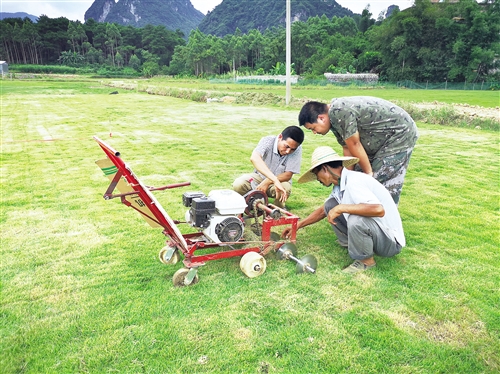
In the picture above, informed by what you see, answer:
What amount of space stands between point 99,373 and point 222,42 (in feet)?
366

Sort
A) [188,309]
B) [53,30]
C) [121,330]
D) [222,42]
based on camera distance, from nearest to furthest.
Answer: [121,330] < [188,309] < [222,42] < [53,30]

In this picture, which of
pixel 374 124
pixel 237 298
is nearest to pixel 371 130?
pixel 374 124

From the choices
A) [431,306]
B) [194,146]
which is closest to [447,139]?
[194,146]

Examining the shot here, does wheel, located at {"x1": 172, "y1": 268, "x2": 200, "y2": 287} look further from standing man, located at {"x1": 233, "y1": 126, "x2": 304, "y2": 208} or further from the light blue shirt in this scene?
the light blue shirt

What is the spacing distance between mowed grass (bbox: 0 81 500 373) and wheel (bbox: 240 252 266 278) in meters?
0.10

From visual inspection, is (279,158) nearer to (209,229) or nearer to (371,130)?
(371,130)

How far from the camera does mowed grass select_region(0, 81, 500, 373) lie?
265 centimetres

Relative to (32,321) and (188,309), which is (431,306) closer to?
(188,309)

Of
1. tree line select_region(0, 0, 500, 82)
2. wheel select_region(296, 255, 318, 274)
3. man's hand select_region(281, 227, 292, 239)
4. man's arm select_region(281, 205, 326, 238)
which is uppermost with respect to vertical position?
tree line select_region(0, 0, 500, 82)

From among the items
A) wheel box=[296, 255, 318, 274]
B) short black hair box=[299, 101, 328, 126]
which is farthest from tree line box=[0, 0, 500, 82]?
wheel box=[296, 255, 318, 274]

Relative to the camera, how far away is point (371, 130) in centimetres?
418

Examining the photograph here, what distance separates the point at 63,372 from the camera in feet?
8.18

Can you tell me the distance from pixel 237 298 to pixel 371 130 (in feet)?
7.63

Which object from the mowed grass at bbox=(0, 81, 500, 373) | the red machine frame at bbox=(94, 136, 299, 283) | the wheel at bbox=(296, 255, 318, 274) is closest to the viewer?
the mowed grass at bbox=(0, 81, 500, 373)
